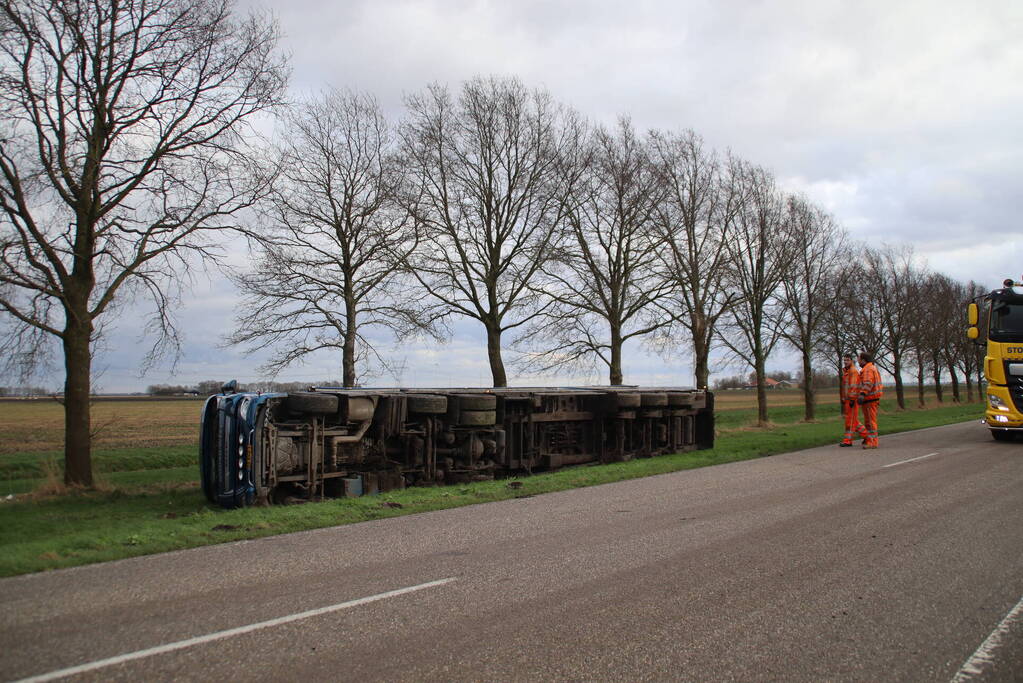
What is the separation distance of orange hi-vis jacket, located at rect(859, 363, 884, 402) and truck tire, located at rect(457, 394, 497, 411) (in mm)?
9393

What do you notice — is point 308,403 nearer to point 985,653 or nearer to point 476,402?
point 476,402

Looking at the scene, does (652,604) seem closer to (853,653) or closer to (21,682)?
(853,653)

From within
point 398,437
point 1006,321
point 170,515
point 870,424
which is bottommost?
point 170,515

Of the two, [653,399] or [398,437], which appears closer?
[398,437]

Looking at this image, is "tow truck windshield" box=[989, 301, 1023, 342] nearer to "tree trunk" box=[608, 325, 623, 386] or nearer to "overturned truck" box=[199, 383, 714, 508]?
"overturned truck" box=[199, 383, 714, 508]

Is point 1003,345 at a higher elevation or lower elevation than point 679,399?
higher

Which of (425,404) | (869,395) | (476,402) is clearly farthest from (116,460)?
(869,395)

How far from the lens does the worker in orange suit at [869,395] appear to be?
16.6 metres

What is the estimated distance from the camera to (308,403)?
10.4m

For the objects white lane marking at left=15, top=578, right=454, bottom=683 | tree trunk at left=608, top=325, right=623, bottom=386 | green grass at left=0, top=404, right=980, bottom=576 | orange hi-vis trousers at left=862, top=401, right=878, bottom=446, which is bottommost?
green grass at left=0, top=404, right=980, bottom=576

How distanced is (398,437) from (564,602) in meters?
7.41

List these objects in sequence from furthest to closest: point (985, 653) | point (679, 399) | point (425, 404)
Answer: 1. point (679, 399)
2. point (425, 404)
3. point (985, 653)

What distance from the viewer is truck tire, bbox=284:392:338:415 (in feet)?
34.0

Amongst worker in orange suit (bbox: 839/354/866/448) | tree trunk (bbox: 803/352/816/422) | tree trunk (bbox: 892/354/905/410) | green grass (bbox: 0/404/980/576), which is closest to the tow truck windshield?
worker in orange suit (bbox: 839/354/866/448)
